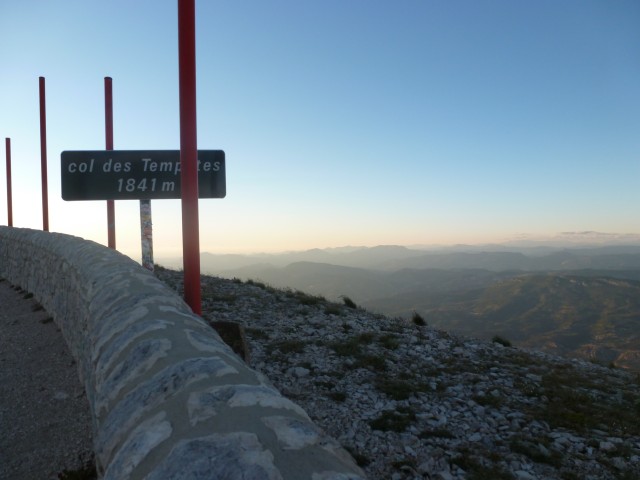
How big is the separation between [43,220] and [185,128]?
14957 mm

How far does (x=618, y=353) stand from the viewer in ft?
271

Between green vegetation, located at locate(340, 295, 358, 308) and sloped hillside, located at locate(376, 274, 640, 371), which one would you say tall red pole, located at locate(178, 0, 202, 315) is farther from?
sloped hillside, located at locate(376, 274, 640, 371)

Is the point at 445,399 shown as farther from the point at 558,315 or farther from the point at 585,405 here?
the point at 558,315

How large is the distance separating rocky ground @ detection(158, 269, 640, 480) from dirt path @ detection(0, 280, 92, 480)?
10.8 ft

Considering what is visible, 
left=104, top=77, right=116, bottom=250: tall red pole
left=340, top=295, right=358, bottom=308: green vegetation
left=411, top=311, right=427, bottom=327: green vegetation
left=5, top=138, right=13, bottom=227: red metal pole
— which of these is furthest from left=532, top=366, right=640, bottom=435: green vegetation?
left=5, top=138, right=13, bottom=227: red metal pole

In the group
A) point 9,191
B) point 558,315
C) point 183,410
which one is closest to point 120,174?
point 183,410

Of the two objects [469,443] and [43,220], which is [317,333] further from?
[43,220]

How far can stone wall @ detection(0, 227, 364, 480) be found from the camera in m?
1.56

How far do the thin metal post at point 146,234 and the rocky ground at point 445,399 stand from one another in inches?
121

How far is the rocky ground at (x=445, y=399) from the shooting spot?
5.27 m

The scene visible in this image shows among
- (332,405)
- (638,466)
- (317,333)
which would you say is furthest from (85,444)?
(638,466)

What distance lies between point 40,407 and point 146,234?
11.3 feet

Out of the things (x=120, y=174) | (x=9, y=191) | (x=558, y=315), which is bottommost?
(x=558, y=315)

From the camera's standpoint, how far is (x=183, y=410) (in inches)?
78.3
